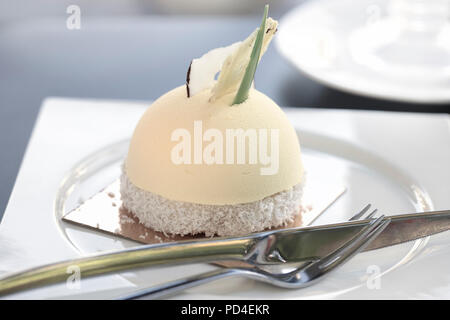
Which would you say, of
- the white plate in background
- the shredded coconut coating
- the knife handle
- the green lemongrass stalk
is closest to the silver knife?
the knife handle

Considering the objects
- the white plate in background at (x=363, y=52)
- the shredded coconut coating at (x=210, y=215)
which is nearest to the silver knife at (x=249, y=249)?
the shredded coconut coating at (x=210, y=215)

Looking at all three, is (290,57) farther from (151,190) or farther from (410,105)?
(151,190)

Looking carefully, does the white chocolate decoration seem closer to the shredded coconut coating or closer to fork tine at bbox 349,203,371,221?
the shredded coconut coating

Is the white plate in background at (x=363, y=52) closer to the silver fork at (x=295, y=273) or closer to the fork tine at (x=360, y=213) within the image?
the fork tine at (x=360, y=213)

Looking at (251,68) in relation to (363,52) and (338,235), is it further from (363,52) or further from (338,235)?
(363,52)

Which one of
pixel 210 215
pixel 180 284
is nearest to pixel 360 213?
pixel 210 215
